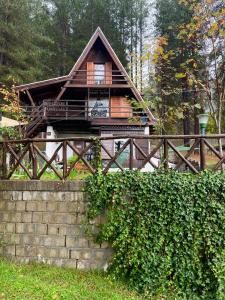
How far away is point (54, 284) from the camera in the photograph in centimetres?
457

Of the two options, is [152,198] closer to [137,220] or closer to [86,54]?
[137,220]

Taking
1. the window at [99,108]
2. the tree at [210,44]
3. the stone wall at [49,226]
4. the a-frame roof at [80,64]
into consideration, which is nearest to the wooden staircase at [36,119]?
the a-frame roof at [80,64]

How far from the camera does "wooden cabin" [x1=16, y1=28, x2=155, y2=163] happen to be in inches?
541

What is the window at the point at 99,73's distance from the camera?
1471cm

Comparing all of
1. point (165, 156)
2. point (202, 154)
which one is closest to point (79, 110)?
point (165, 156)

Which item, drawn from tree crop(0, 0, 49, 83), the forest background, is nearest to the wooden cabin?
the forest background

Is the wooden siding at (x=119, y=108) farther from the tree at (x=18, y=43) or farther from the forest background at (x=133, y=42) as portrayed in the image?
the tree at (x=18, y=43)

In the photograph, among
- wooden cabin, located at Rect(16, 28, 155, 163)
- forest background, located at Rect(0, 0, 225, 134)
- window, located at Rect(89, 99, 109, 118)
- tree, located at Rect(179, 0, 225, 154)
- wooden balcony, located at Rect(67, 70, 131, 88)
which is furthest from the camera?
window, located at Rect(89, 99, 109, 118)

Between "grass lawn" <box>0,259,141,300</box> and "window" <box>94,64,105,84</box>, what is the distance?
36.5ft

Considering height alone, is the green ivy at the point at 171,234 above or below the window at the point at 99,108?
below

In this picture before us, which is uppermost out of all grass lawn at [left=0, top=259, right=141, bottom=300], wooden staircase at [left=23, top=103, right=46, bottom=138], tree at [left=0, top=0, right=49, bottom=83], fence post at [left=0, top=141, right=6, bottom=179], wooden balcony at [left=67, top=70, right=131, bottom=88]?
tree at [left=0, top=0, right=49, bottom=83]

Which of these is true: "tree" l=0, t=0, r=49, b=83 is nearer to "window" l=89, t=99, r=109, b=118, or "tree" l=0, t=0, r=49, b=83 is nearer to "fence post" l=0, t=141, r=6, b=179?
"window" l=89, t=99, r=109, b=118

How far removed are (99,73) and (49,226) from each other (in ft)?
36.4

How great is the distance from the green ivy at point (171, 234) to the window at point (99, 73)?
35.1ft
